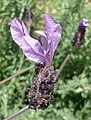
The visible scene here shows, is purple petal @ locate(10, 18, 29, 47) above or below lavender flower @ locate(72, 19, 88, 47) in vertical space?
above

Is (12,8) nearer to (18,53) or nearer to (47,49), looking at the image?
(18,53)

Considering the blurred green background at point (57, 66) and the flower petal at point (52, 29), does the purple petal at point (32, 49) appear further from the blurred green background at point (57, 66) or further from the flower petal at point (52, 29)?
the blurred green background at point (57, 66)

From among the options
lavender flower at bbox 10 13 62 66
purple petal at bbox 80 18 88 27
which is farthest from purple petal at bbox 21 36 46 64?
purple petal at bbox 80 18 88 27

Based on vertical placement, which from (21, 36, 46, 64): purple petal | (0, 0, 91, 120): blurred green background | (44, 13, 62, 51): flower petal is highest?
(44, 13, 62, 51): flower petal

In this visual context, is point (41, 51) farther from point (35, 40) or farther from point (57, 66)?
point (57, 66)

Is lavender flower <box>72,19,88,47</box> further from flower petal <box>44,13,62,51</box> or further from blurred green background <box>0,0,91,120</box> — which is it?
flower petal <box>44,13,62,51</box>
